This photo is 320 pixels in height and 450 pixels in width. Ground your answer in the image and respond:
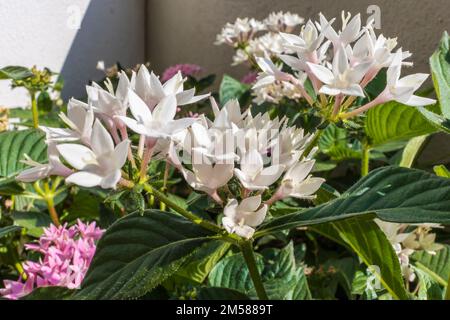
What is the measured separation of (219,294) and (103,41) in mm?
2083

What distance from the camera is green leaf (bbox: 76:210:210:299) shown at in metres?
0.56

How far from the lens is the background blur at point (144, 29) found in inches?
61.1

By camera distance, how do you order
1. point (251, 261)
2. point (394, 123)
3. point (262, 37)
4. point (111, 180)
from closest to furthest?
point (111, 180)
point (251, 261)
point (394, 123)
point (262, 37)

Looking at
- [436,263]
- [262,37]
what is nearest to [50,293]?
[436,263]

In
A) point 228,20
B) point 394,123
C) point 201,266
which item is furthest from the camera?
point 228,20

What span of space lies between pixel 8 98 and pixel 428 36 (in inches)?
59.9

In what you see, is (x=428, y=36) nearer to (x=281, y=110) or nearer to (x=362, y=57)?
(x=281, y=110)

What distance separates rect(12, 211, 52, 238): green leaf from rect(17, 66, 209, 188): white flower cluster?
0.56m

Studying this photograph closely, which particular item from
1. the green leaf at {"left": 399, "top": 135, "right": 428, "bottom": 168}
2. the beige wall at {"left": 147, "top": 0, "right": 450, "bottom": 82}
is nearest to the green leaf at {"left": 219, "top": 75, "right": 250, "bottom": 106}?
the beige wall at {"left": 147, "top": 0, "right": 450, "bottom": 82}

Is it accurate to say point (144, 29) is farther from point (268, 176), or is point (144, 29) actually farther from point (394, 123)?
point (268, 176)

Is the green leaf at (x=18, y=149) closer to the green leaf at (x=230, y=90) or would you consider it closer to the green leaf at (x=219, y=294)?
the green leaf at (x=219, y=294)

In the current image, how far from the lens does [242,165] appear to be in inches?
21.3

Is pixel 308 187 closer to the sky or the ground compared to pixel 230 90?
closer to the ground

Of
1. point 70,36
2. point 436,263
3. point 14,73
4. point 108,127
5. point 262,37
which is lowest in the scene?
point 436,263
